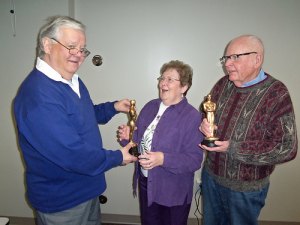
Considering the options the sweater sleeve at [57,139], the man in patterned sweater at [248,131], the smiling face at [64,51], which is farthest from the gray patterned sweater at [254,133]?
the smiling face at [64,51]

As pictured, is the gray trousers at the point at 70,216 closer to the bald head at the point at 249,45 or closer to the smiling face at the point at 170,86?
the smiling face at the point at 170,86

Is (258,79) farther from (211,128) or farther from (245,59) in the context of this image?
(211,128)

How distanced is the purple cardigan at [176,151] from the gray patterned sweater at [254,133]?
7.5 inches

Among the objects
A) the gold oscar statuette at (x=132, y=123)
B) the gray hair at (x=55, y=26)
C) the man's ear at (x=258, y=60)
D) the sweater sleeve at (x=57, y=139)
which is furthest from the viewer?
the gold oscar statuette at (x=132, y=123)

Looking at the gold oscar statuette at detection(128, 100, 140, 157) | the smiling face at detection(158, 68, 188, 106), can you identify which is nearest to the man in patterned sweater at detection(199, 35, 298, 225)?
the smiling face at detection(158, 68, 188, 106)

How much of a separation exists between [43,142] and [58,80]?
1.24 ft

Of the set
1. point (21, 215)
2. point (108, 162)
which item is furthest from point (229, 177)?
point (21, 215)

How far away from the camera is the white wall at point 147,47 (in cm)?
238

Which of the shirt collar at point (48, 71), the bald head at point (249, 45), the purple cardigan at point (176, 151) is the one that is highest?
the bald head at point (249, 45)

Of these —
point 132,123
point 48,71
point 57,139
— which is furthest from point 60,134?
point 132,123

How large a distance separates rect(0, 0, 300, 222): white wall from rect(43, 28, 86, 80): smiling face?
121 cm

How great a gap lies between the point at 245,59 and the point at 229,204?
106 centimetres

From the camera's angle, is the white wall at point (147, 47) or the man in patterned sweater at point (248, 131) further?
the white wall at point (147, 47)

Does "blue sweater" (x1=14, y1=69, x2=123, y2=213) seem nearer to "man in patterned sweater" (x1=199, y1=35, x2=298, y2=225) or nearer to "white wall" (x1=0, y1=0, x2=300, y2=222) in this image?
"man in patterned sweater" (x1=199, y1=35, x2=298, y2=225)
